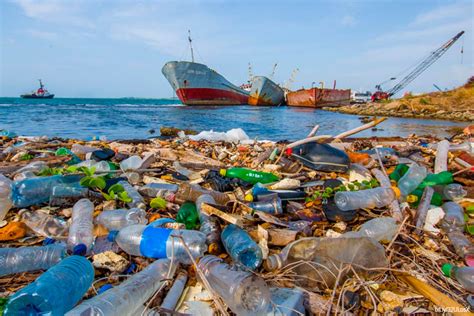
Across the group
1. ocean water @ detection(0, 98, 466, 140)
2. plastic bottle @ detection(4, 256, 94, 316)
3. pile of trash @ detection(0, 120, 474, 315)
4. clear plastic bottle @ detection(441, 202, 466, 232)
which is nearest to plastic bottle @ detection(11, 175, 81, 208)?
pile of trash @ detection(0, 120, 474, 315)

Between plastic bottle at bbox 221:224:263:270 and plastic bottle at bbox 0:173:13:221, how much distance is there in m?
1.83

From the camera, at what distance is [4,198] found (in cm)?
221

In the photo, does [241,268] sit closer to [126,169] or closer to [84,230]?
[84,230]

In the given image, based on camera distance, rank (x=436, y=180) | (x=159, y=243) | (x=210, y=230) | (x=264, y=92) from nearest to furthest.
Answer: (x=159, y=243) < (x=210, y=230) < (x=436, y=180) < (x=264, y=92)

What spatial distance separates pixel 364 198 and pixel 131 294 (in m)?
1.99

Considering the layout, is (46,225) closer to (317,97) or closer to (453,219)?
(453,219)

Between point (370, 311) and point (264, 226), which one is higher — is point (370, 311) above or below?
below

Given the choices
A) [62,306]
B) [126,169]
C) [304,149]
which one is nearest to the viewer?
[62,306]

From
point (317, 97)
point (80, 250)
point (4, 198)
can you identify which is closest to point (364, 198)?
point (80, 250)

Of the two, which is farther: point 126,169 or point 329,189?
point 126,169

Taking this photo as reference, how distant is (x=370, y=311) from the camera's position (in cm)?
131

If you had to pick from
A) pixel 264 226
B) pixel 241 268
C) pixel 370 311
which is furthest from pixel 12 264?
pixel 370 311

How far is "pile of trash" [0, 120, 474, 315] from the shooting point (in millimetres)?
1271

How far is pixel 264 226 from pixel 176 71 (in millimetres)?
26641
